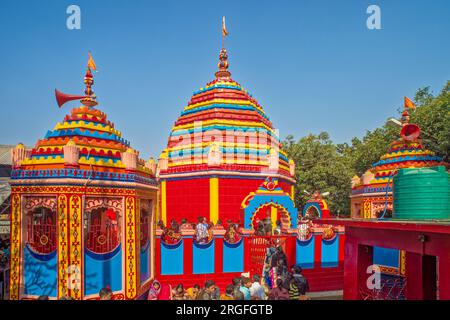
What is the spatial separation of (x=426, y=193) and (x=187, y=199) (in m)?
14.5

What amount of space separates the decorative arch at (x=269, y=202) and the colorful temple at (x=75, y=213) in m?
5.13

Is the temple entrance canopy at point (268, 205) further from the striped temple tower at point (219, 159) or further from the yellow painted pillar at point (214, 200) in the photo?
the yellow painted pillar at point (214, 200)

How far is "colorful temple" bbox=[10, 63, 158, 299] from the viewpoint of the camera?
32.4 ft

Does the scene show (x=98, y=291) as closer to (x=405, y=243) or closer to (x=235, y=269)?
(x=235, y=269)

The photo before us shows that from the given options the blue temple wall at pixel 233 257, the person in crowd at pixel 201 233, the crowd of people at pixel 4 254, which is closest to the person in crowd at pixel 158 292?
the person in crowd at pixel 201 233

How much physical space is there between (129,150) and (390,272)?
10792 millimetres

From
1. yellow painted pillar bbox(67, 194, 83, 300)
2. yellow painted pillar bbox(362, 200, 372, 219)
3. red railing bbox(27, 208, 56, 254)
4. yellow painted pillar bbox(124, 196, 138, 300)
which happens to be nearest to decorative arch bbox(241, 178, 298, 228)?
yellow painted pillar bbox(362, 200, 372, 219)

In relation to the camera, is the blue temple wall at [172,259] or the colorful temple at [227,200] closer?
the blue temple wall at [172,259]

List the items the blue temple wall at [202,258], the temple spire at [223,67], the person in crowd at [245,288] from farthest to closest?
the temple spire at [223,67] → the blue temple wall at [202,258] → the person in crowd at [245,288]

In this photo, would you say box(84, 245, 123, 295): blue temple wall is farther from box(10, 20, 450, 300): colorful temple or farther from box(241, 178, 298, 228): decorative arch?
box(241, 178, 298, 228): decorative arch

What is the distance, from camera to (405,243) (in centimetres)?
526

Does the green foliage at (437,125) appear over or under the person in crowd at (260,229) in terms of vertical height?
over

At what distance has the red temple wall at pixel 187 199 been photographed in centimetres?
1857
